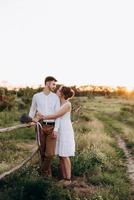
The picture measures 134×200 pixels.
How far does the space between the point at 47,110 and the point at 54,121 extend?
Answer: 0.86 feet

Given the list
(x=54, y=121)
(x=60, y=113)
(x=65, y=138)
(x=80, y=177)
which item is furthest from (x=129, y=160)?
(x=60, y=113)

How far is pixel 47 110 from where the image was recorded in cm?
871

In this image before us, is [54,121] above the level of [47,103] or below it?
below

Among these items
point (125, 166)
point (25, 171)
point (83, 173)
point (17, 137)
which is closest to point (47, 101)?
point (25, 171)

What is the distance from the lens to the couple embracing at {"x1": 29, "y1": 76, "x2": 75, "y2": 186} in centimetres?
863

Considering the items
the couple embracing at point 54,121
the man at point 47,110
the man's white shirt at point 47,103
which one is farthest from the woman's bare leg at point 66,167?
the man's white shirt at point 47,103

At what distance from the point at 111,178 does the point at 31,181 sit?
259 cm

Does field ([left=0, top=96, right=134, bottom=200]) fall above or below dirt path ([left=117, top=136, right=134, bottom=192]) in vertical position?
above

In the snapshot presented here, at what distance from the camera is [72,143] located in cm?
895

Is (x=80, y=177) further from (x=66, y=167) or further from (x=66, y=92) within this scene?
(x=66, y=92)

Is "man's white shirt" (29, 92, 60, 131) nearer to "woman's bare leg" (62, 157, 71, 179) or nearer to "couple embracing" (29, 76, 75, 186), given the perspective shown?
"couple embracing" (29, 76, 75, 186)

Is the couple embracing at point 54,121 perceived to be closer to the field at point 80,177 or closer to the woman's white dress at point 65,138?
the woman's white dress at point 65,138

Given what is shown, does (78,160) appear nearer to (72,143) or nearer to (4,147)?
(72,143)

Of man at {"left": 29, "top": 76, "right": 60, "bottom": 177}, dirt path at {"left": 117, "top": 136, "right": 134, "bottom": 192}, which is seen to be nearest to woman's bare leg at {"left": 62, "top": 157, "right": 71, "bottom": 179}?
man at {"left": 29, "top": 76, "right": 60, "bottom": 177}
